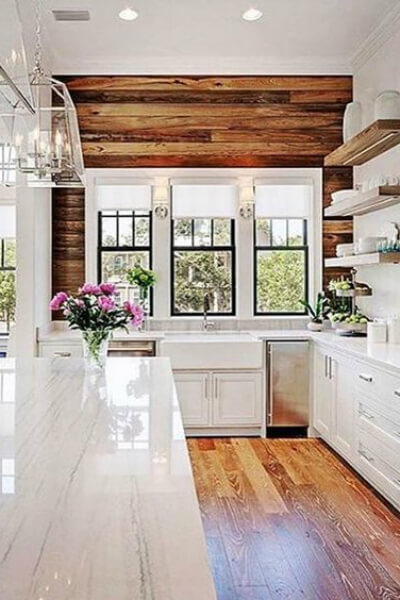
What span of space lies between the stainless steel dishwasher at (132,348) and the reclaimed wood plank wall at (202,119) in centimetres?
96

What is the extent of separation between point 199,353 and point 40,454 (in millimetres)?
3691

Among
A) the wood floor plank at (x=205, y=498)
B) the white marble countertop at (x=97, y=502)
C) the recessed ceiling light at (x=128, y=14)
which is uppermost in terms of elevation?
the recessed ceiling light at (x=128, y=14)

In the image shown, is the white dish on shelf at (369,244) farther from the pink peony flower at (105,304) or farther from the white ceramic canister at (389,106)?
the pink peony flower at (105,304)

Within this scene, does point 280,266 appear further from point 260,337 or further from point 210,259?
point 260,337

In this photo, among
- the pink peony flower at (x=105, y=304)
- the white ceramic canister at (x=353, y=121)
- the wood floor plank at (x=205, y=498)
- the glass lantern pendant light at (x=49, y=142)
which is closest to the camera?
the glass lantern pendant light at (x=49, y=142)

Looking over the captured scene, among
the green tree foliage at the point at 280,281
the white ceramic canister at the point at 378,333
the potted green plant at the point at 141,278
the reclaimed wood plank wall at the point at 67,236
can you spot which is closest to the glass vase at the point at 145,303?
the potted green plant at the point at 141,278

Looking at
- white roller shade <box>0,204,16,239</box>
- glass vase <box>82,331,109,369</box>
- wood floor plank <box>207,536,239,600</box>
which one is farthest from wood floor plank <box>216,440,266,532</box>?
white roller shade <box>0,204,16,239</box>

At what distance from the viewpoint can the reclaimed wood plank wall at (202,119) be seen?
19.8ft

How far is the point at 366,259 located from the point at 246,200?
A: 1619mm

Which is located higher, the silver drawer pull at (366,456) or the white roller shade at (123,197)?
the white roller shade at (123,197)

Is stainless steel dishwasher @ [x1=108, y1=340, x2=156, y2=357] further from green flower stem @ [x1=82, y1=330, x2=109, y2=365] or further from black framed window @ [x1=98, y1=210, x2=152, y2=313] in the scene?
green flower stem @ [x1=82, y1=330, x2=109, y2=365]

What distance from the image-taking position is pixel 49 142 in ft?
9.91

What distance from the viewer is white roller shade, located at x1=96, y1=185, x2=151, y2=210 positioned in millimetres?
6105

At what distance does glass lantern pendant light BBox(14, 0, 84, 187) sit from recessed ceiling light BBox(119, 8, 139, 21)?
1899 millimetres
